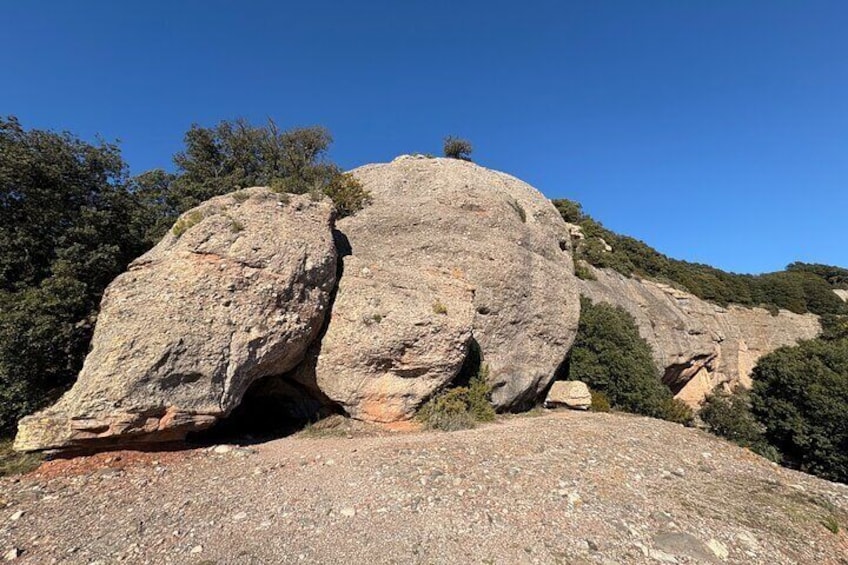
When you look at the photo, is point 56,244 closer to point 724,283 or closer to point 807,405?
point 807,405

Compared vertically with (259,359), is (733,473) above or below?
below

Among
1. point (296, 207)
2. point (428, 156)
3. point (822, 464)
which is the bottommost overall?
point (822, 464)

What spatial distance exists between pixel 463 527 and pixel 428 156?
63.5 ft

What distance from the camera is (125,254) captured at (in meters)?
→ 13.3

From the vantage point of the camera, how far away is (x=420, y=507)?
628cm

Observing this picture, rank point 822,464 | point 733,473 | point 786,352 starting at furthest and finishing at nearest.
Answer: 1. point 786,352
2. point 822,464
3. point 733,473

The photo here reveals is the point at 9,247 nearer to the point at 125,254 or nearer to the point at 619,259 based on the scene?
the point at 125,254

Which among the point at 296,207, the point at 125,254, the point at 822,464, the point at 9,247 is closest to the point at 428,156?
the point at 296,207

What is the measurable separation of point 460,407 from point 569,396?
6.59 m

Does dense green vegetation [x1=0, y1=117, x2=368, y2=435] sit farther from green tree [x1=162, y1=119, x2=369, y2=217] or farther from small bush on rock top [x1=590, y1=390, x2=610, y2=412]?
small bush on rock top [x1=590, y1=390, x2=610, y2=412]

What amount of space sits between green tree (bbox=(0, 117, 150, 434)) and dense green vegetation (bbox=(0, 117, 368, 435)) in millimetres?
24

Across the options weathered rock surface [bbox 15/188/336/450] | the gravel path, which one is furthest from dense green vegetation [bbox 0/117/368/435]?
the gravel path

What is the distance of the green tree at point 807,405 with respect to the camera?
19328 mm

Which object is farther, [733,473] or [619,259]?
[619,259]
